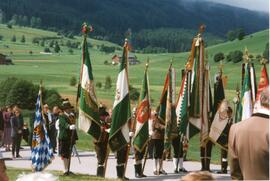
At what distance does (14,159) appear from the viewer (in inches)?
803

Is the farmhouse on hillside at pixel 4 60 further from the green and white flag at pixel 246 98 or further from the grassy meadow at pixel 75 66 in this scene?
the green and white flag at pixel 246 98

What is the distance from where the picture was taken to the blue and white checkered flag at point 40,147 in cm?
1570

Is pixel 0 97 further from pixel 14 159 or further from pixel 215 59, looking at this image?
pixel 215 59

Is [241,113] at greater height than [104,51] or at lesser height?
lesser

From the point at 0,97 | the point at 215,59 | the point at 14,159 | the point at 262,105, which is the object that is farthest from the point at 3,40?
the point at 262,105

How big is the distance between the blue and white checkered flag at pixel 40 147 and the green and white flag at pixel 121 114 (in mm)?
1610

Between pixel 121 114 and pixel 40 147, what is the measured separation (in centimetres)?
212

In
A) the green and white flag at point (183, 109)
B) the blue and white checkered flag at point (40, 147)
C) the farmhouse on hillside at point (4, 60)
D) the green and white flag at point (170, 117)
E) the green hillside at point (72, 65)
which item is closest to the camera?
the blue and white checkered flag at point (40, 147)

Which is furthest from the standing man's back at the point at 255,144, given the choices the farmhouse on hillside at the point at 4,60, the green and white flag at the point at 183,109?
the farmhouse on hillside at the point at 4,60

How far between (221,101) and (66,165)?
4.90 metres

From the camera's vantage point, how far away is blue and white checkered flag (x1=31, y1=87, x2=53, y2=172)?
1570 cm

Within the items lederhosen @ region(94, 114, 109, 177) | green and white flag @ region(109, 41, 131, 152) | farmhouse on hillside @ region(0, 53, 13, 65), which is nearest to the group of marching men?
lederhosen @ region(94, 114, 109, 177)

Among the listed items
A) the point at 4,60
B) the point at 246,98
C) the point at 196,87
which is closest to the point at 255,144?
the point at 246,98

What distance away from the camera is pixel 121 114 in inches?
616
